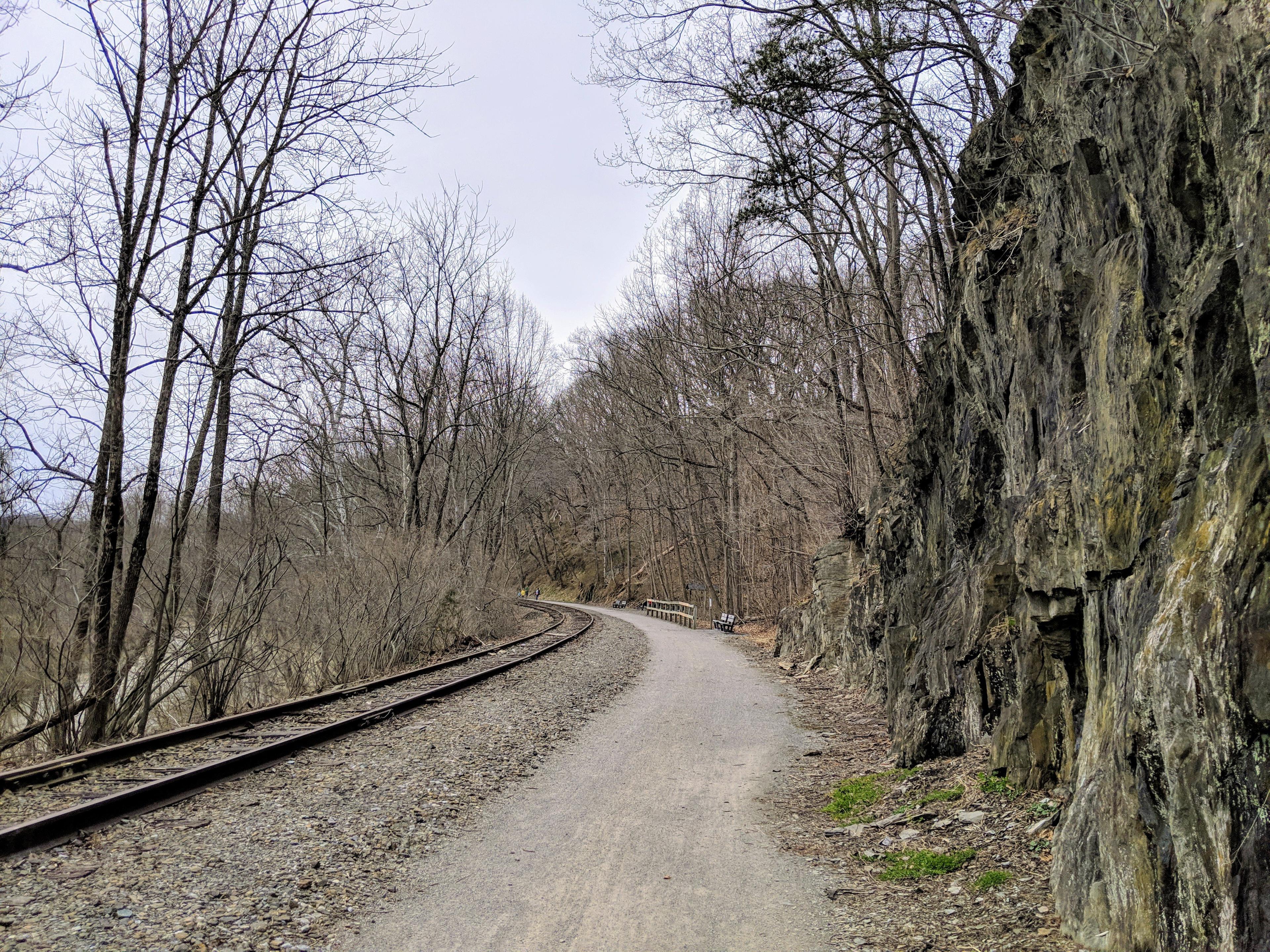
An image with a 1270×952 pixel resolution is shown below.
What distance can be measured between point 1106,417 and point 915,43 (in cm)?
748

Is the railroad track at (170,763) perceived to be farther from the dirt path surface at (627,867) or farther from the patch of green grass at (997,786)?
the patch of green grass at (997,786)

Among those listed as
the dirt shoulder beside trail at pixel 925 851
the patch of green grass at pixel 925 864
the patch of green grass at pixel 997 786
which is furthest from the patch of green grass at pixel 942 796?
the patch of green grass at pixel 925 864

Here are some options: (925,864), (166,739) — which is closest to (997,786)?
(925,864)

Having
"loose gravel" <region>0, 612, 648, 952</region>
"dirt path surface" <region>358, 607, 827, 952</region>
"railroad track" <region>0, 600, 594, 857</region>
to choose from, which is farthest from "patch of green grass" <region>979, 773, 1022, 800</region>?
"railroad track" <region>0, 600, 594, 857</region>

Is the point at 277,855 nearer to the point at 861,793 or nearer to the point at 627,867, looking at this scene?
the point at 627,867

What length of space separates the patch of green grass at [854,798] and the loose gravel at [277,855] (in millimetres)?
3060

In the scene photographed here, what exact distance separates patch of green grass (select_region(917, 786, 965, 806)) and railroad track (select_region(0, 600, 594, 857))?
605 centimetres

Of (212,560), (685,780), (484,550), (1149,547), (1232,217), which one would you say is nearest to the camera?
(1232,217)

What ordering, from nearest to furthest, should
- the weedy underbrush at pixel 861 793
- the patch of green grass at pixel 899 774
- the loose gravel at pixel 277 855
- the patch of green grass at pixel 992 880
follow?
the loose gravel at pixel 277 855
the patch of green grass at pixel 992 880
the weedy underbrush at pixel 861 793
the patch of green grass at pixel 899 774

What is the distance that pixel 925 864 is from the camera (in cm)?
555

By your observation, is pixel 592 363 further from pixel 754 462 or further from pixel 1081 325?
pixel 1081 325

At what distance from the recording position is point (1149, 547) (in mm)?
4449

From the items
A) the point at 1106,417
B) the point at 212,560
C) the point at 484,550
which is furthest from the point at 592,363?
the point at 1106,417

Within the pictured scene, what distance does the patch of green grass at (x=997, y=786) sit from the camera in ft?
20.2
